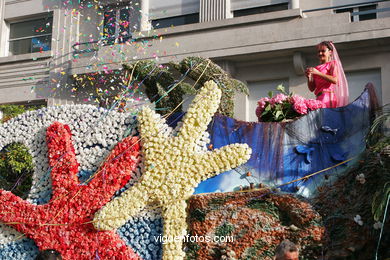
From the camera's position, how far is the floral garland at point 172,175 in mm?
7156

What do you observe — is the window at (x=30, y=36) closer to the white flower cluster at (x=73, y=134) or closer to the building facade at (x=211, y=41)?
the building facade at (x=211, y=41)

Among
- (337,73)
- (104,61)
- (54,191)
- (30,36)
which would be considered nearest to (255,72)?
(104,61)

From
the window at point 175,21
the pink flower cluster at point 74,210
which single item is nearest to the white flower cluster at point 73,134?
the pink flower cluster at point 74,210

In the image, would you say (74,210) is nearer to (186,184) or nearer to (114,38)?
(186,184)

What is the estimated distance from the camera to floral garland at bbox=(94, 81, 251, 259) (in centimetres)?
716

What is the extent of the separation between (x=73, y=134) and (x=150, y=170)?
138 centimetres

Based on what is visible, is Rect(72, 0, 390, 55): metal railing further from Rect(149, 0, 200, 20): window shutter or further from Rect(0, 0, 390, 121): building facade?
Rect(149, 0, 200, 20): window shutter

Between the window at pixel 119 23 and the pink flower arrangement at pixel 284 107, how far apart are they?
6712mm

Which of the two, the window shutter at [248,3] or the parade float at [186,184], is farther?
the window shutter at [248,3]

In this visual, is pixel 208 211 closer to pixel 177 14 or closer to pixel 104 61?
pixel 104 61

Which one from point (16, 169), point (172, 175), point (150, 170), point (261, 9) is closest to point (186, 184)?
point (172, 175)

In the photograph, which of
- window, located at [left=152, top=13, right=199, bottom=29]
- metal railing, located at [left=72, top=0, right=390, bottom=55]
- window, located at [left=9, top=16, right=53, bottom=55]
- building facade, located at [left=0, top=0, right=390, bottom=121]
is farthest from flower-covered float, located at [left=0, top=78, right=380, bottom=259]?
window, located at [left=9, top=16, right=53, bottom=55]

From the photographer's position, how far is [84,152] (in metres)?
7.77

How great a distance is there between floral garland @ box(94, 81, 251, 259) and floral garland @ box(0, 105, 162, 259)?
0.59ft
